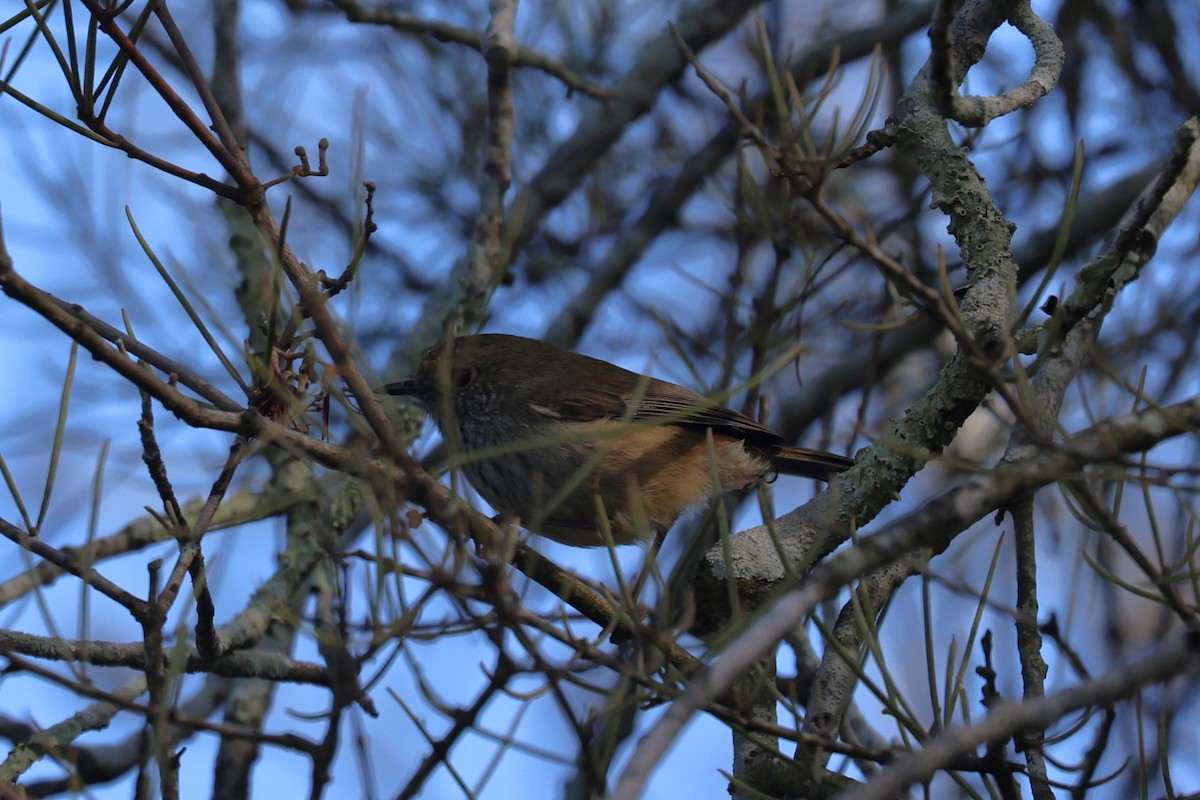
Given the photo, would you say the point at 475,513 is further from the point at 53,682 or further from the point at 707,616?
the point at 707,616

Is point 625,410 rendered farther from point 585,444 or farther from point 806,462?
point 806,462

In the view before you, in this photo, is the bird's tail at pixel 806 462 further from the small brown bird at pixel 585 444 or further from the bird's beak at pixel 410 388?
the bird's beak at pixel 410 388

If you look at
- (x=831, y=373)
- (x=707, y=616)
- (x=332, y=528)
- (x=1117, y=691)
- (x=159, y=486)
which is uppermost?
(x=831, y=373)

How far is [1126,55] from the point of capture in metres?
6.74

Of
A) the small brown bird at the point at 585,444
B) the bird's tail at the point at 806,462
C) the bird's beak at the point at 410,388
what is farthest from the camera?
the bird's tail at the point at 806,462

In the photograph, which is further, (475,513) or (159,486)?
(159,486)

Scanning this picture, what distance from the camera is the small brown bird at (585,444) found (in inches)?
161

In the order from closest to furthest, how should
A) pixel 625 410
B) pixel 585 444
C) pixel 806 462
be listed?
pixel 585 444 → pixel 625 410 → pixel 806 462

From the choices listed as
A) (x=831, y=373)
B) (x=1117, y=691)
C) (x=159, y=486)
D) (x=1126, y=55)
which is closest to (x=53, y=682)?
(x=159, y=486)

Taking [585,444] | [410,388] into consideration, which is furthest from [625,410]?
[410,388]

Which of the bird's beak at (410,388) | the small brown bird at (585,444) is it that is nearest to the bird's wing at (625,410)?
the small brown bird at (585,444)

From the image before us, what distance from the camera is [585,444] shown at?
412 centimetres

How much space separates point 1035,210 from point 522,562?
5093mm

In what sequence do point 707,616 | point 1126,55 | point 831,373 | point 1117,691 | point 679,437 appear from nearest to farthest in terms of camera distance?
1. point 1117,691
2. point 707,616
3. point 679,437
4. point 831,373
5. point 1126,55
